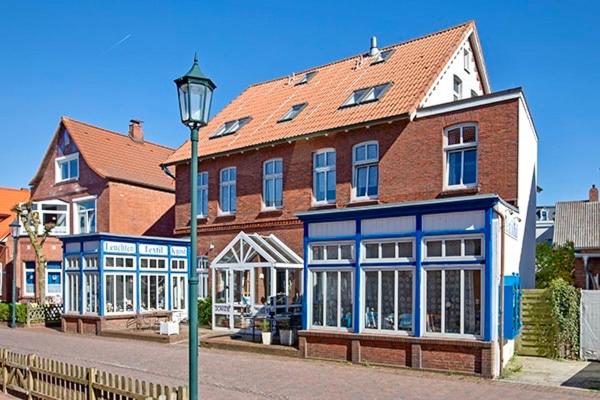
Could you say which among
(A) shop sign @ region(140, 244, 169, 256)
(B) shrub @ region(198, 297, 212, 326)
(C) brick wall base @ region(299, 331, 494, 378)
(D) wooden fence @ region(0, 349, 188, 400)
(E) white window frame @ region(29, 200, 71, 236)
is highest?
(E) white window frame @ region(29, 200, 71, 236)

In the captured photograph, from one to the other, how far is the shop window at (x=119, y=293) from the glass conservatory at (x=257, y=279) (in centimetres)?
344

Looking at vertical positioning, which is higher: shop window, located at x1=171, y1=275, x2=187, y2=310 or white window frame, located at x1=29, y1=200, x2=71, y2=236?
white window frame, located at x1=29, y1=200, x2=71, y2=236

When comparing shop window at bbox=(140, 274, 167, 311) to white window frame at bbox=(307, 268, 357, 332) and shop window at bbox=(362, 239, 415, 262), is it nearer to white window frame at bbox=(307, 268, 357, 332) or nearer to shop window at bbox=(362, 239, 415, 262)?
white window frame at bbox=(307, 268, 357, 332)

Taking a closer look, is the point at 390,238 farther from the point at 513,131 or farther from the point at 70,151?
the point at 70,151

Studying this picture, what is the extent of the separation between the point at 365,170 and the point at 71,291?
12.4 meters

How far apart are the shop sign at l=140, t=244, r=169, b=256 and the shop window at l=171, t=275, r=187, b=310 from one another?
1.16m

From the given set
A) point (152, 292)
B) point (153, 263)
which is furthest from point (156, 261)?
point (152, 292)

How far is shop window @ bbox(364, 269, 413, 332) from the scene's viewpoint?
13711mm

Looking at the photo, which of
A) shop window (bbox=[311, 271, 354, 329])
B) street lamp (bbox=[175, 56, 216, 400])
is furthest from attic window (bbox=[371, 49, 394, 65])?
street lamp (bbox=[175, 56, 216, 400])

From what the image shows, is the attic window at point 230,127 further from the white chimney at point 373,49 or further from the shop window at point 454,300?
the shop window at point 454,300

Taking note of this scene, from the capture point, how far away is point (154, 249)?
23.1m

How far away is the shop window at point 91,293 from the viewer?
71.2ft

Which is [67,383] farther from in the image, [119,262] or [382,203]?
[119,262]

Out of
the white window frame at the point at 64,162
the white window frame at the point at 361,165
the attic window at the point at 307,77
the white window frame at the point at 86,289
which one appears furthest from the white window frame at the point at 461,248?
the white window frame at the point at 64,162
